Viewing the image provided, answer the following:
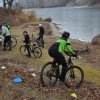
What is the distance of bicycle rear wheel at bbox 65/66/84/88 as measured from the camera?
13691 millimetres

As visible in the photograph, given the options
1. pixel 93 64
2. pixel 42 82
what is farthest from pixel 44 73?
pixel 93 64

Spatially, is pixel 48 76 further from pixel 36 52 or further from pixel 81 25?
pixel 81 25

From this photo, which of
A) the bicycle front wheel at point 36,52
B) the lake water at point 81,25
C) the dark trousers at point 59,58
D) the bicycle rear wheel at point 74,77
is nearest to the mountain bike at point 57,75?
the bicycle rear wheel at point 74,77

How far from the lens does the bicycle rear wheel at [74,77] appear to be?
1369cm

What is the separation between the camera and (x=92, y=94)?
520 inches

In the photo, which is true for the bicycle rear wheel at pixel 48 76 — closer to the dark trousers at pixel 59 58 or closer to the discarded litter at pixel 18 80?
the dark trousers at pixel 59 58

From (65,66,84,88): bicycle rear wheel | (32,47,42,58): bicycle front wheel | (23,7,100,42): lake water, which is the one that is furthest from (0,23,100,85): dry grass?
(23,7,100,42): lake water

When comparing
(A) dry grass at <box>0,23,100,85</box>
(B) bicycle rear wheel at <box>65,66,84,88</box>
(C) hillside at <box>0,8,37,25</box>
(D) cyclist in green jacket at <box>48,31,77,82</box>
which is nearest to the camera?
(D) cyclist in green jacket at <box>48,31,77,82</box>

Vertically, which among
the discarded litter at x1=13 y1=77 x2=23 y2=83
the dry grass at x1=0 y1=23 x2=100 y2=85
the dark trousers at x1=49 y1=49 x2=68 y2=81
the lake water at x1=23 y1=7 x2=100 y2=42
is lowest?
the lake water at x1=23 y1=7 x2=100 y2=42

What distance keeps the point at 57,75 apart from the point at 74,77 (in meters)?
0.91

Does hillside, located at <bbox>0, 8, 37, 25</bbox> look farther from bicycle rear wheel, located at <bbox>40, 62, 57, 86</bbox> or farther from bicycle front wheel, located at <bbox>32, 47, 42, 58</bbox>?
bicycle rear wheel, located at <bbox>40, 62, 57, 86</bbox>

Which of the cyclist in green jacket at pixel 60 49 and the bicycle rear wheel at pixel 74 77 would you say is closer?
the cyclist in green jacket at pixel 60 49

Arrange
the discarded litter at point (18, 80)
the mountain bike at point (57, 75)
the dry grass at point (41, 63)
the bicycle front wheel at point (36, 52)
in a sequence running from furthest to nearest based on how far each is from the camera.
Result: the bicycle front wheel at point (36, 52) → the dry grass at point (41, 63) → the discarded litter at point (18, 80) → the mountain bike at point (57, 75)

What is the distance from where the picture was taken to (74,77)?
14.0 metres
